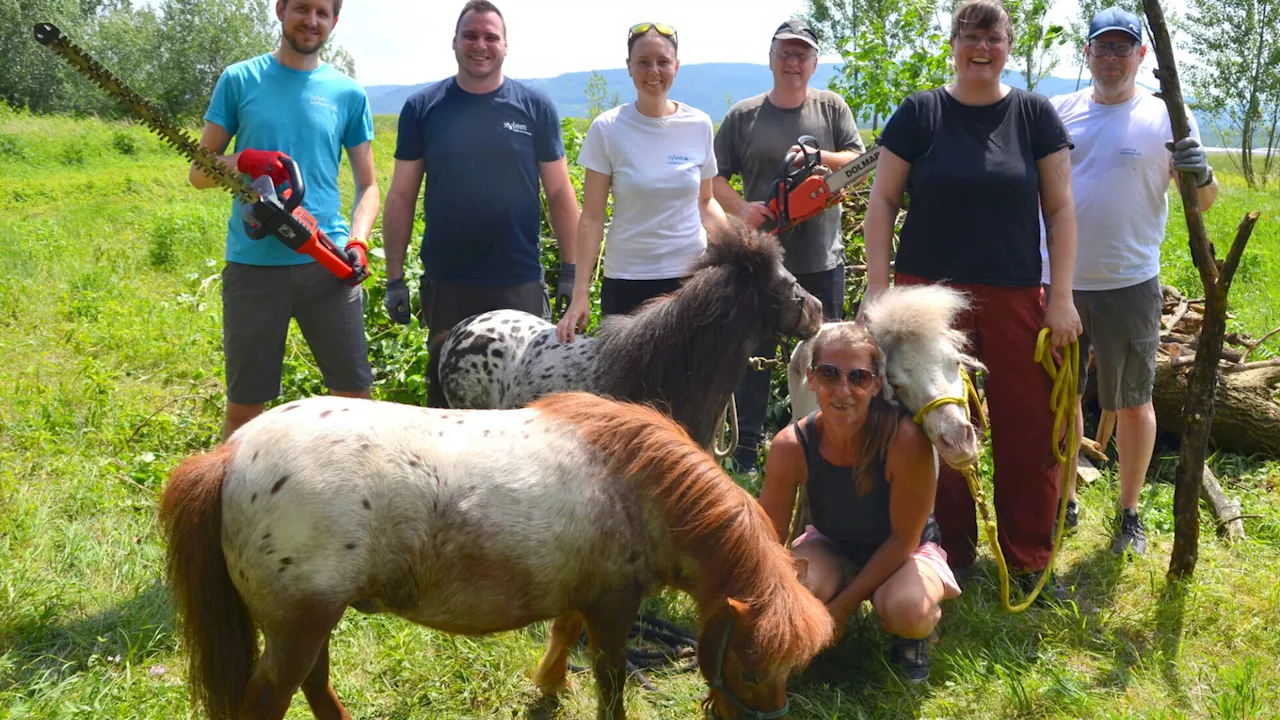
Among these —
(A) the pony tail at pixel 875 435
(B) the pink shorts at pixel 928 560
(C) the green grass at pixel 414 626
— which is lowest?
(C) the green grass at pixel 414 626

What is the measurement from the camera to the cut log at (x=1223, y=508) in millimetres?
4441

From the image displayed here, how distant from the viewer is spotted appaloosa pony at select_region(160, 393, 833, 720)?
2.36 meters

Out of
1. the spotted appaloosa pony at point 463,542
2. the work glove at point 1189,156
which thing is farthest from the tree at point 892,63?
the spotted appaloosa pony at point 463,542

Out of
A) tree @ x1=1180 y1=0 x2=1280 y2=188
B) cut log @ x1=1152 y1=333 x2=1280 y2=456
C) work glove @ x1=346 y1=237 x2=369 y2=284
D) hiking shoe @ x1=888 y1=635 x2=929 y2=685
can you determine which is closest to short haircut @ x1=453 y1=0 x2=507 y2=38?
work glove @ x1=346 y1=237 x2=369 y2=284

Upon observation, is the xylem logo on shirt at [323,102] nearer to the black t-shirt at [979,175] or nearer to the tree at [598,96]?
the black t-shirt at [979,175]

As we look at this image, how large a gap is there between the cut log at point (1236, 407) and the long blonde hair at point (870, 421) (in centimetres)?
309

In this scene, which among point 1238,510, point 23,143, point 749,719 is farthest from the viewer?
point 23,143

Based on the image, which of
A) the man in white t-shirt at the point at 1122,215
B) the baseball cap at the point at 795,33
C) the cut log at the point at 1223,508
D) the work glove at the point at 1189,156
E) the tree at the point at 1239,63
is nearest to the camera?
the work glove at the point at 1189,156

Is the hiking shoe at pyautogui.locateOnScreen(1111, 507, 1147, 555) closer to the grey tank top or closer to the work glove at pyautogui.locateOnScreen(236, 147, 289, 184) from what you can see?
the grey tank top

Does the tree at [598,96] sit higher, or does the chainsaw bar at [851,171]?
the tree at [598,96]

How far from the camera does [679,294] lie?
12.0 feet

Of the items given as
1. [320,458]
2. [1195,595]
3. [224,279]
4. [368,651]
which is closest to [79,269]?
[224,279]

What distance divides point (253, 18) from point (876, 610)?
57082mm

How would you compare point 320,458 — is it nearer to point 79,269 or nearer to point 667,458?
point 667,458
